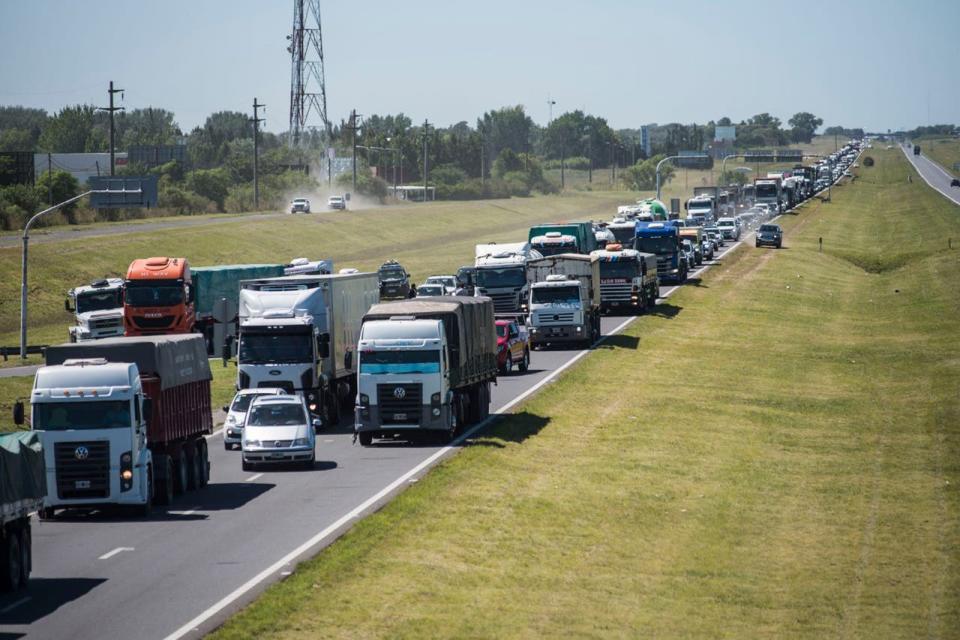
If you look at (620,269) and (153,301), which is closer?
(153,301)

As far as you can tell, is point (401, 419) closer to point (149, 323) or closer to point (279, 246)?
point (149, 323)

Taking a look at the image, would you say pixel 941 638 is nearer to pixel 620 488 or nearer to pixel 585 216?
pixel 620 488

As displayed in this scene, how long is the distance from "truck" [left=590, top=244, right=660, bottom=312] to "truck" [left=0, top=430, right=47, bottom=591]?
169 ft

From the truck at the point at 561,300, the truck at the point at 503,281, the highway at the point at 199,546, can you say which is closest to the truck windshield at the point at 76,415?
the highway at the point at 199,546

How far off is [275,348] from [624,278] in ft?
125

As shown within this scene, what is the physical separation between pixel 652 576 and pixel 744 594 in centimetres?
179

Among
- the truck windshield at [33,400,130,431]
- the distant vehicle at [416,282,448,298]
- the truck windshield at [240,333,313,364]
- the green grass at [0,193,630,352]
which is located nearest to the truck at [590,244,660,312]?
the distant vehicle at [416,282,448,298]

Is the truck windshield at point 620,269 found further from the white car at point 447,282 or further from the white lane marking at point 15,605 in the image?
the white lane marking at point 15,605

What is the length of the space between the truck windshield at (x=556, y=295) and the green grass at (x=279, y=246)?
23913mm

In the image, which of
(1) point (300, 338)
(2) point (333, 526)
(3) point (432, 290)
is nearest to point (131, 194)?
(3) point (432, 290)

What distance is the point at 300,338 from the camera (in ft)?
139

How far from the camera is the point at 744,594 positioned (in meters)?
27.0

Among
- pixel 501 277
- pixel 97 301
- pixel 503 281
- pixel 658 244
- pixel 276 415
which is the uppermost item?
pixel 658 244

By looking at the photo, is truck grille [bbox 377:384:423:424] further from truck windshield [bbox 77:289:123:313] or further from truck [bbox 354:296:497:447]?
truck windshield [bbox 77:289:123:313]
